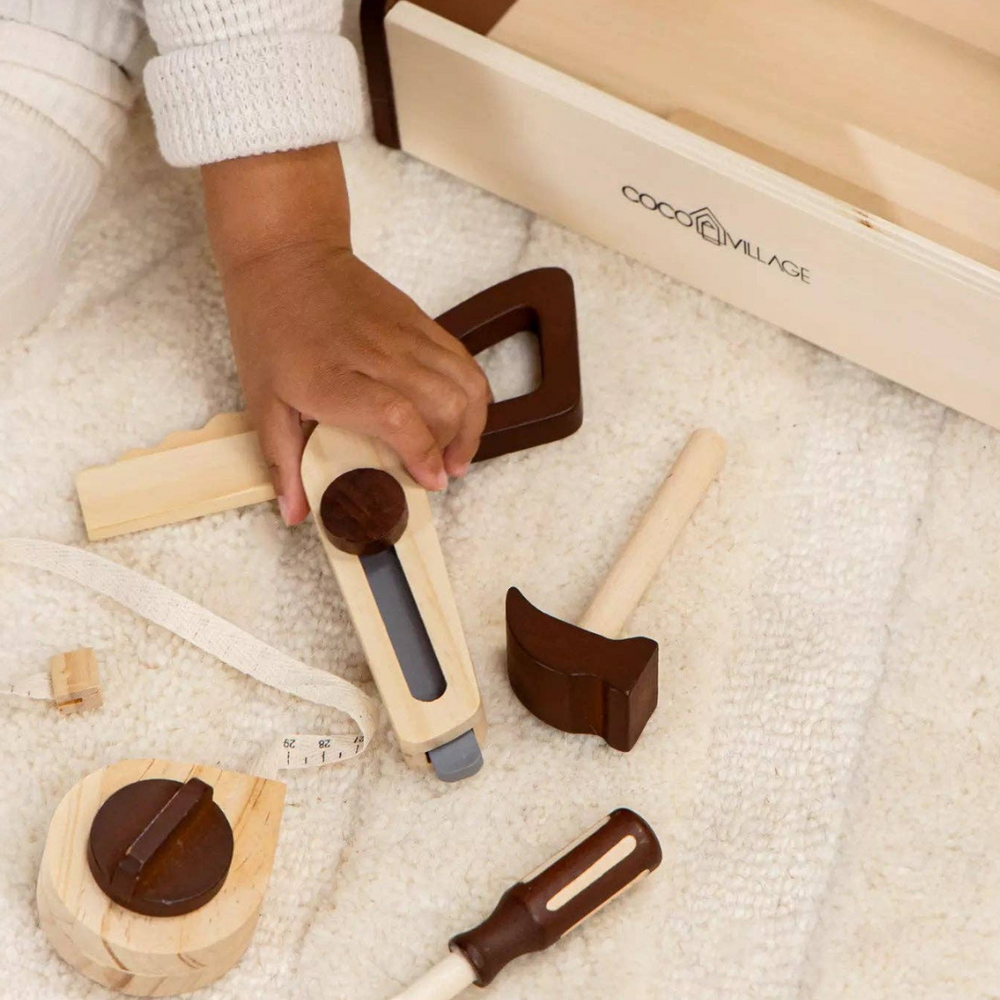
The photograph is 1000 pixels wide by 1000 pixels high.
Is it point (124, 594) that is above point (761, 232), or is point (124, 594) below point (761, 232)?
below

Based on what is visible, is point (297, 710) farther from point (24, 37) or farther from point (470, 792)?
point (24, 37)

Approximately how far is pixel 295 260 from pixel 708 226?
22cm

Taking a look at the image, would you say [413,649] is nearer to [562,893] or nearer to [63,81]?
[562,893]

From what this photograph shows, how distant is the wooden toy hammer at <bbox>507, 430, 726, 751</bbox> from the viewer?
64 centimetres

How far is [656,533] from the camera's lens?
2.36 ft

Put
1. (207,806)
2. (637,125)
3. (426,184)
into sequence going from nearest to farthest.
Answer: (207,806), (637,125), (426,184)

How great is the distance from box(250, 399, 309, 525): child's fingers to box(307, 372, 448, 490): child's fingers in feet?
0.05

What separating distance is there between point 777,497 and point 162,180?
0.41 m

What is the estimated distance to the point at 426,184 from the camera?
2.80 ft

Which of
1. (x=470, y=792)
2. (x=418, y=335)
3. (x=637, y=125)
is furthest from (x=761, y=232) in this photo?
(x=470, y=792)

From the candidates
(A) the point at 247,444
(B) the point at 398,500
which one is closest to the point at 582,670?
(B) the point at 398,500

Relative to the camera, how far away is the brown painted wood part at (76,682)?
689 mm

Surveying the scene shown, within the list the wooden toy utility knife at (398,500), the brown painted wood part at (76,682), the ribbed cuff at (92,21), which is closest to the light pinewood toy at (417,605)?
the wooden toy utility knife at (398,500)

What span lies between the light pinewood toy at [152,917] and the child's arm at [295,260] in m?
0.15
